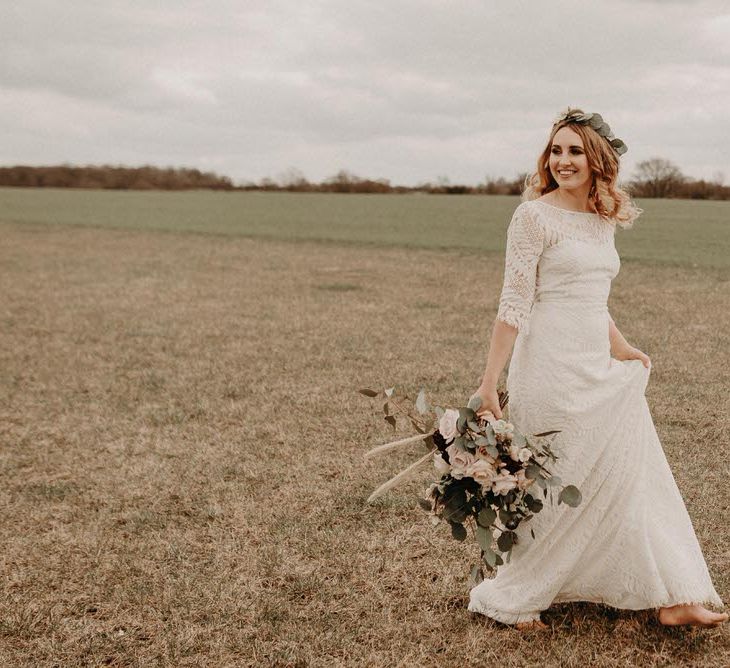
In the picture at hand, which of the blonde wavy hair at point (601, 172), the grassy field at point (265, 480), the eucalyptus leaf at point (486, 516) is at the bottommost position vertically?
the grassy field at point (265, 480)

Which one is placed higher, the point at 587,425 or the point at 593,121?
the point at 593,121

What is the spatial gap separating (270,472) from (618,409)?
2.98 meters

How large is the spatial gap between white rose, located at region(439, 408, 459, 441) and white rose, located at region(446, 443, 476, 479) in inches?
1.8

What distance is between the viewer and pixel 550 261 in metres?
3.15

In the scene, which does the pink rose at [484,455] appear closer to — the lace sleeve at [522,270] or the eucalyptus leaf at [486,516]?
the eucalyptus leaf at [486,516]

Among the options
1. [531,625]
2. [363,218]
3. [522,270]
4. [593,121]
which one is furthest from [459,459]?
[363,218]

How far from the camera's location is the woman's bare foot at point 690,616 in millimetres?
3348

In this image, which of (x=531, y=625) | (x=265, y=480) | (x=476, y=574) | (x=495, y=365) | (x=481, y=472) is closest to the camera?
(x=481, y=472)

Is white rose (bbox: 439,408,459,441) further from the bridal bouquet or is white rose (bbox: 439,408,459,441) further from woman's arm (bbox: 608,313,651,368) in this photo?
woman's arm (bbox: 608,313,651,368)

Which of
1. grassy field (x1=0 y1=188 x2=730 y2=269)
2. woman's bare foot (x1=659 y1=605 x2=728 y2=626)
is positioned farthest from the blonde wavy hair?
grassy field (x1=0 y1=188 x2=730 y2=269)

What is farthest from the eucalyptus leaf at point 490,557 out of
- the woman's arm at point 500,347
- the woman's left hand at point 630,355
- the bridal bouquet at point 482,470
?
the woman's left hand at point 630,355

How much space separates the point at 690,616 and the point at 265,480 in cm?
298

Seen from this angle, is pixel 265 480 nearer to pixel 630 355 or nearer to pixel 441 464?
pixel 441 464

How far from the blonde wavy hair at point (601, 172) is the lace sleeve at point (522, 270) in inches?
13.1
